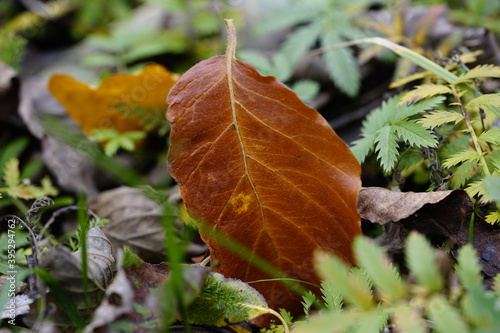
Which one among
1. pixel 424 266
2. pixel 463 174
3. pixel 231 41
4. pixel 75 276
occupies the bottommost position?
pixel 463 174

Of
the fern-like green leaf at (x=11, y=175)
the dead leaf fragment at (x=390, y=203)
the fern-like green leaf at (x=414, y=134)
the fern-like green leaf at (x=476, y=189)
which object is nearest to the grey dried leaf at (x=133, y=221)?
the fern-like green leaf at (x=11, y=175)

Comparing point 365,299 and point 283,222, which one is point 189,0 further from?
point 365,299

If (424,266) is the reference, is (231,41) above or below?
above

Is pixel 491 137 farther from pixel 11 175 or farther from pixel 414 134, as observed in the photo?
pixel 11 175

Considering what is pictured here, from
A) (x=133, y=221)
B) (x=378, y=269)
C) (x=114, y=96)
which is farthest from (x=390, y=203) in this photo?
(x=114, y=96)

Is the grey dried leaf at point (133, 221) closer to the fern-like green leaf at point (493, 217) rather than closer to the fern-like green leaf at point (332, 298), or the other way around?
the fern-like green leaf at point (332, 298)

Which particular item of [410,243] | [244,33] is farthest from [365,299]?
[244,33]

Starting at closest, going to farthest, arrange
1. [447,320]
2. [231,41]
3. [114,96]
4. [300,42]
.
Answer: [447,320]
[231,41]
[114,96]
[300,42]

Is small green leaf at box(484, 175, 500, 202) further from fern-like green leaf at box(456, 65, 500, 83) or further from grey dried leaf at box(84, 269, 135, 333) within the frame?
grey dried leaf at box(84, 269, 135, 333)
